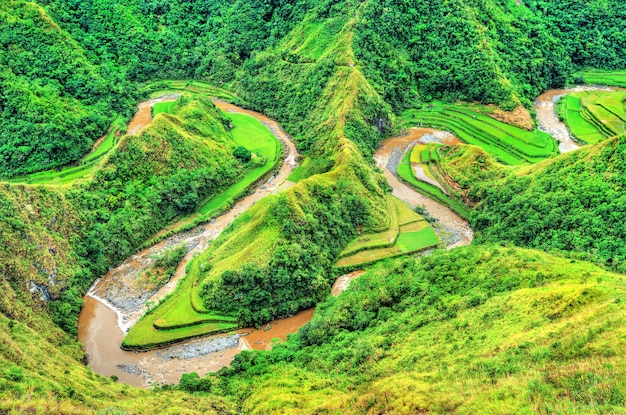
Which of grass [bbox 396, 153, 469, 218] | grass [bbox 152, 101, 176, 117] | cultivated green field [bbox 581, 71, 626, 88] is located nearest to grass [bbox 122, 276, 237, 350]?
grass [bbox 396, 153, 469, 218]

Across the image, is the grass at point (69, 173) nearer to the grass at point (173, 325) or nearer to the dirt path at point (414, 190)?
the grass at point (173, 325)

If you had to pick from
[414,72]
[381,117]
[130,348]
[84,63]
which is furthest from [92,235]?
[414,72]

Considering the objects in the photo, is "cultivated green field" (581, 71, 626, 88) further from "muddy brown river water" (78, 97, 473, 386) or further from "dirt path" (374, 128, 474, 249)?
"muddy brown river water" (78, 97, 473, 386)

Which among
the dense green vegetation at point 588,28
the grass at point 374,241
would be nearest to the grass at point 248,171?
the grass at point 374,241

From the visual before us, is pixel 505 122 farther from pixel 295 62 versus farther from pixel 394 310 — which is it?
pixel 394 310

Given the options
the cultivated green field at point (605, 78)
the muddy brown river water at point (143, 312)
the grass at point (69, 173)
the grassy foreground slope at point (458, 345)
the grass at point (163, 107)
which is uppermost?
the grass at point (163, 107)

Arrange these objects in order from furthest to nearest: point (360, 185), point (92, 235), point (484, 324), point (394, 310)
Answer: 1. point (360, 185)
2. point (92, 235)
3. point (394, 310)
4. point (484, 324)
